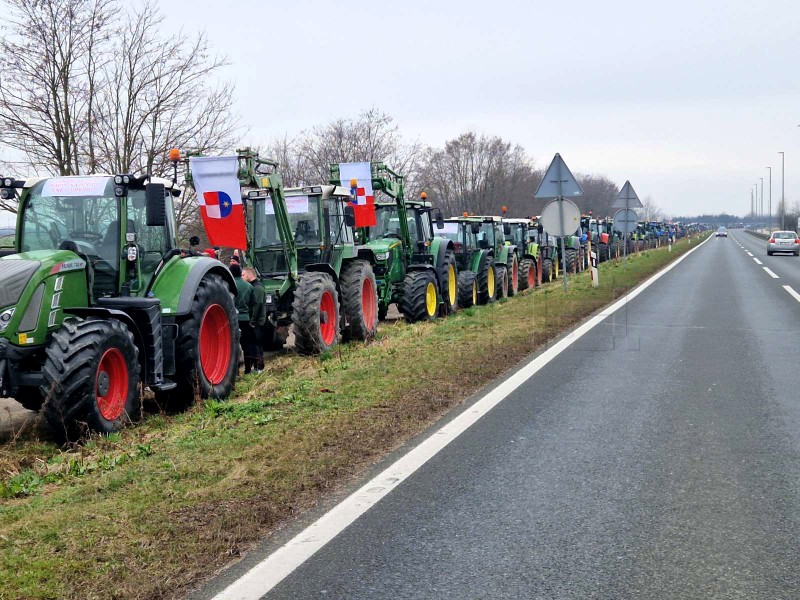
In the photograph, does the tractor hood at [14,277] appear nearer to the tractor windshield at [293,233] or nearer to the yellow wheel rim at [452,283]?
the tractor windshield at [293,233]

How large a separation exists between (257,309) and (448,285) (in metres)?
7.88

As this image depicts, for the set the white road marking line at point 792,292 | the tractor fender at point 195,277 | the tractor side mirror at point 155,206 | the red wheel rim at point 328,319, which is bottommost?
the white road marking line at point 792,292

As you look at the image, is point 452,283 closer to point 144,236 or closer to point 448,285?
point 448,285

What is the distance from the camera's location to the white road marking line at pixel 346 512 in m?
4.11

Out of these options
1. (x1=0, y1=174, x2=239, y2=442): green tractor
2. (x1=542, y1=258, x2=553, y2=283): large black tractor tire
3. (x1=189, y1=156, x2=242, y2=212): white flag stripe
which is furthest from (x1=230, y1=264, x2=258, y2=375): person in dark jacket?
(x1=542, y1=258, x2=553, y2=283): large black tractor tire

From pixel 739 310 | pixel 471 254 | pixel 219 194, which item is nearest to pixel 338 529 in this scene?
pixel 219 194

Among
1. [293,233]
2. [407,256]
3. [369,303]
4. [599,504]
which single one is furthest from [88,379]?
[407,256]

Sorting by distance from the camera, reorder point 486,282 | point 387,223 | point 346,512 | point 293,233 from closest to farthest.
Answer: point 346,512
point 293,233
point 387,223
point 486,282

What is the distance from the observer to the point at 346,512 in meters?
Answer: 5.12

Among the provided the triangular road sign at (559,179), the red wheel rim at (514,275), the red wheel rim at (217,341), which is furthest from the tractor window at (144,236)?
the red wheel rim at (514,275)

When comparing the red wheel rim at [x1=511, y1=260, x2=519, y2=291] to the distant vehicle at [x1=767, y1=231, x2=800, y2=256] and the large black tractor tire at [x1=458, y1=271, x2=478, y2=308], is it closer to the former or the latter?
the large black tractor tire at [x1=458, y1=271, x2=478, y2=308]

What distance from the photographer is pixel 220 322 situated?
934cm

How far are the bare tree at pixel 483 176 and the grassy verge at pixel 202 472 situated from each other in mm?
61875

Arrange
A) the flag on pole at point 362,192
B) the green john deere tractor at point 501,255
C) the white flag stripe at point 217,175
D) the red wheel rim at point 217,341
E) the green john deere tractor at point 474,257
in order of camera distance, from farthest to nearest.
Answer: the green john deere tractor at point 501,255 → the green john deere tractor at point 474,257 → the flag on pole at point 362,192 → the white flag stripe at point 217,175 → the red wheel rim at point 217,341
